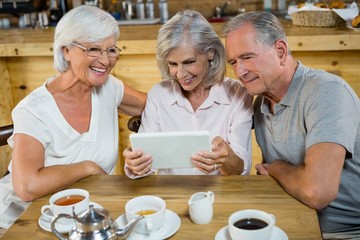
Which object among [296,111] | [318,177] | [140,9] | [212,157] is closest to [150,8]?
[140,9]

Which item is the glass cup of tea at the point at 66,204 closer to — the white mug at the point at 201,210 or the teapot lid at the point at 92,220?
Answer: the teapot lid at the point at 92,220

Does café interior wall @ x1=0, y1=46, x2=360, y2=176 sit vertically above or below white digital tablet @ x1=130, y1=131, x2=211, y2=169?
below

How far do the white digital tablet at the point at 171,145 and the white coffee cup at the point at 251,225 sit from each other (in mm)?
299

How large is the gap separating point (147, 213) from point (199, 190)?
0.85 ft

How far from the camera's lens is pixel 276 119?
5.35 ft

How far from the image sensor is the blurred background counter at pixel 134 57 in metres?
2.62

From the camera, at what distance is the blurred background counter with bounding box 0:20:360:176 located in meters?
2.62

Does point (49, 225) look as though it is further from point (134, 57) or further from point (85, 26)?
point (134, 57)

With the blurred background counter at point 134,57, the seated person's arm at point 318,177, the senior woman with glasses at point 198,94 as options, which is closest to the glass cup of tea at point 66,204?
the senior woman with glasses at point 198,94

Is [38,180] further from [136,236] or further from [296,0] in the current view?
[296,0]

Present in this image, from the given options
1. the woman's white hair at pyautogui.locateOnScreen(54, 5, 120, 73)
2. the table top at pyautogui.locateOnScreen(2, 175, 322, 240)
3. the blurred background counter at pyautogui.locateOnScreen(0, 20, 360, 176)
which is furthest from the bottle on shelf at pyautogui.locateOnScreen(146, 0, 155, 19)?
the table top at pyautogui.locateOnScreen(2, 175, 322, 240)

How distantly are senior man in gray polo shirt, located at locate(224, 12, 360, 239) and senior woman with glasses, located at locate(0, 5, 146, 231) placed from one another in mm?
522

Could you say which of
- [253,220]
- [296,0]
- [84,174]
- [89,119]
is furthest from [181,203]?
[296,0]

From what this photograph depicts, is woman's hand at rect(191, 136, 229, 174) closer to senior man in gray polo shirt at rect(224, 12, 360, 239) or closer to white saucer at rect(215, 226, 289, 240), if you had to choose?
senior man in gray polo shirt at rect(224, 12, 360, 239)
